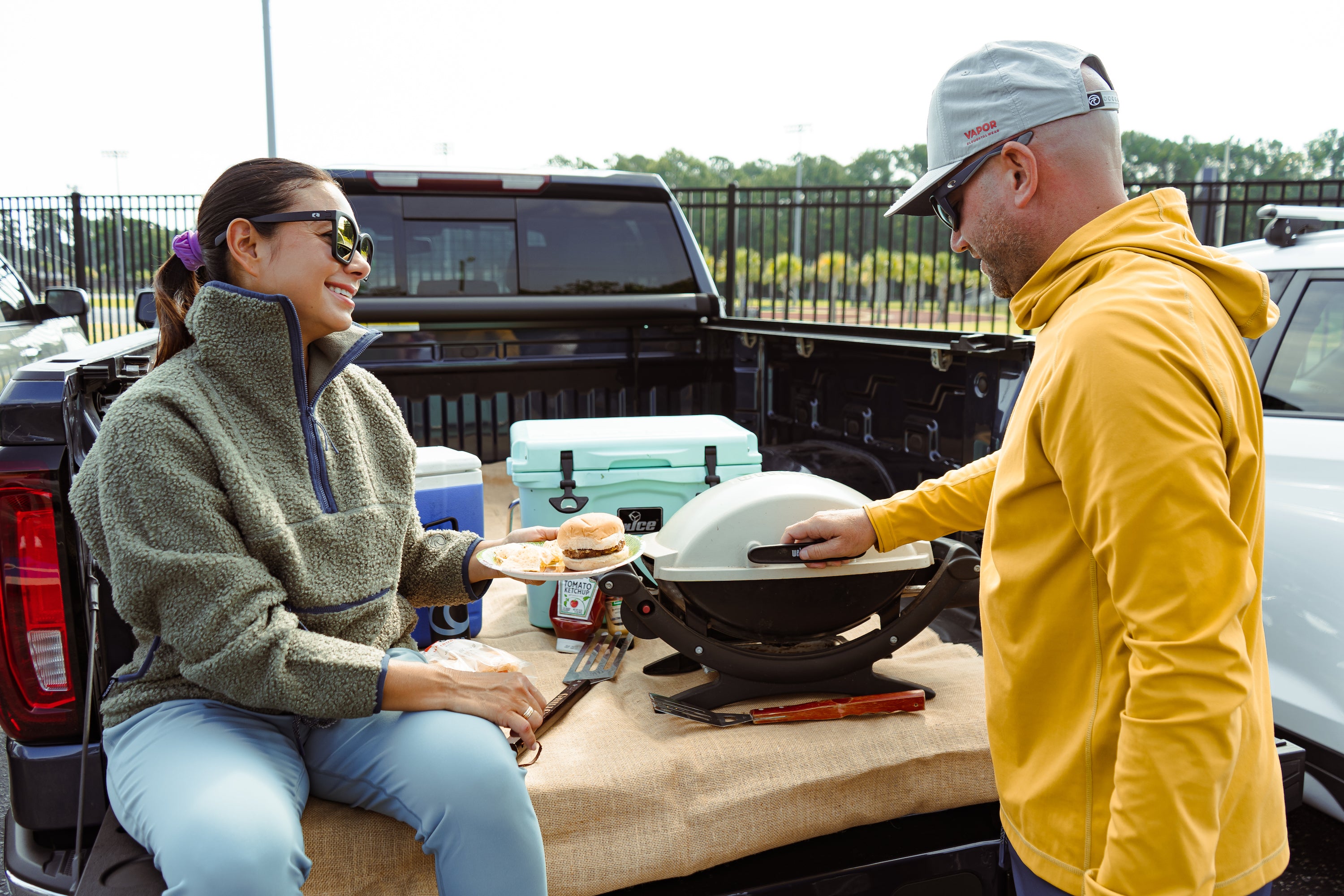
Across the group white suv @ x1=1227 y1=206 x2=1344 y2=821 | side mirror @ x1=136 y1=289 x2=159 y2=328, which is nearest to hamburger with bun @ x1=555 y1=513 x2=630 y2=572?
white suv @ x1=1227 y1=206 x2=1344 y2=821

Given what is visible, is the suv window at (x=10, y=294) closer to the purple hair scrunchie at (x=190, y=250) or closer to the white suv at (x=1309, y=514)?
the purple hair scrunchie at (x=190, y=250)

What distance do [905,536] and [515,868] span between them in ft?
3.32

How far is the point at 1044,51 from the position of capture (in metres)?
1.23

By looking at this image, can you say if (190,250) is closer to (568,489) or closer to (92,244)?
(568,489)

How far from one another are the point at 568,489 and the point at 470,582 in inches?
25.7

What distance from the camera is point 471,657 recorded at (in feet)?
6.67

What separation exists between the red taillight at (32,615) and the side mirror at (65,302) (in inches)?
205

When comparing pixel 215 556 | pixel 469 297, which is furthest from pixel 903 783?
pixel 469 297

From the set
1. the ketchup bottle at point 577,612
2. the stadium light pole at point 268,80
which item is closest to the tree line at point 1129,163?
the stadium light pole at point 268,80

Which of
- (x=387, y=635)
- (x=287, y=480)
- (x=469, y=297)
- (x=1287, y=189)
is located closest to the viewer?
(x=287, y=480)

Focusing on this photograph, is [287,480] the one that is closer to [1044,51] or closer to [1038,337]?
[1038,337]

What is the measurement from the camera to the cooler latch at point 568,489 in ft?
8.77

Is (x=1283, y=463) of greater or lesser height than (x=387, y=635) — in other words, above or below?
above

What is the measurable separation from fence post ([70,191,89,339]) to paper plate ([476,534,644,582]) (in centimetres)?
1514
